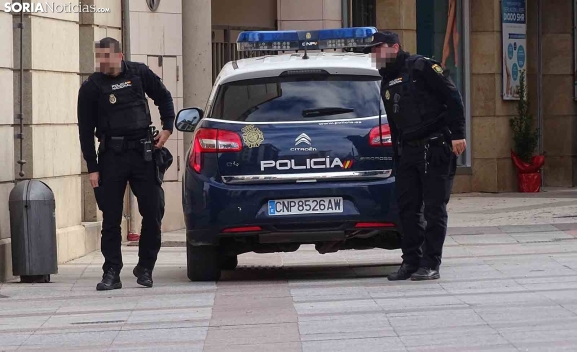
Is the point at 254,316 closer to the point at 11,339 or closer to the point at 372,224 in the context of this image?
the point at 11,339

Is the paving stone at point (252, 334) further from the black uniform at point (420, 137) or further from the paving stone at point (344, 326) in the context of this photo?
the black uniform at point (420, 137)

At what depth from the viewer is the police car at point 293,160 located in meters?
9.49

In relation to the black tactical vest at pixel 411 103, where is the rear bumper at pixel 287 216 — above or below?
below

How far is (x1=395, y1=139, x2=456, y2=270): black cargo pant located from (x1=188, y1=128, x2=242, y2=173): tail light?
1188mm

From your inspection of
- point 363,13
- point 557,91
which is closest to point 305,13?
point 363,13

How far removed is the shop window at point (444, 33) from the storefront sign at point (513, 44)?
671 millimetres

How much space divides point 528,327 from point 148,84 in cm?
386

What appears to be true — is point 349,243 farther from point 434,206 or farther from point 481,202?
point 481,202

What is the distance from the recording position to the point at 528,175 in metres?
20.7

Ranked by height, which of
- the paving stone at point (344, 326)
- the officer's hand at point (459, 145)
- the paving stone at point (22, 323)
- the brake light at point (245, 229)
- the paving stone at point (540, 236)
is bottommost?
the paving stone at point (22, 323)

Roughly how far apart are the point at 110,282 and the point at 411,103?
8.51ft

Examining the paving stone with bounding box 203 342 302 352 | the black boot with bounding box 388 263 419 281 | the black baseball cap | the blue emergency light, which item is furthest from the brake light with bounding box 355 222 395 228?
the paving stone with bounding box 203 342 302 352

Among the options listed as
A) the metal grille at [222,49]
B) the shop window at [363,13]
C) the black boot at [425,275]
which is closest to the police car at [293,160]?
the black boot at [425,275]

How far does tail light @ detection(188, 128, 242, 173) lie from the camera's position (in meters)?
9.54
